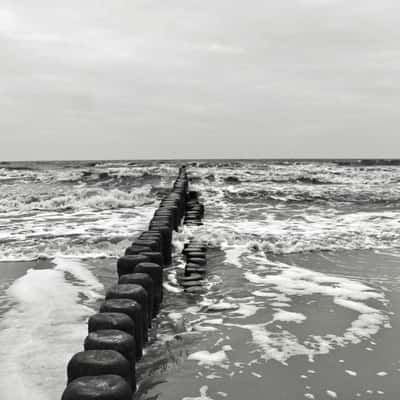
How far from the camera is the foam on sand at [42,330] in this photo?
2771 mm

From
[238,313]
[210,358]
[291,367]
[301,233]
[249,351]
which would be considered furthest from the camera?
[301,233]

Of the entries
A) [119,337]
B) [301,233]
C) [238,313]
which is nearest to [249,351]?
[238,313]

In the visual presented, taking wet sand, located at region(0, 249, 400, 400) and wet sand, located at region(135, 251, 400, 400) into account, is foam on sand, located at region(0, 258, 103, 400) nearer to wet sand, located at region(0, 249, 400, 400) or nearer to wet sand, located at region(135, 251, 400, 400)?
wet sand, located at region(0, 249, 400, 400)

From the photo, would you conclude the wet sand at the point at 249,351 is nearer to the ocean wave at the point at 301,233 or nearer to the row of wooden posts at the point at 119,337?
the row of wooden posts at the point at 119,337

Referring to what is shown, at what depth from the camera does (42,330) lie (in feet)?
11.9

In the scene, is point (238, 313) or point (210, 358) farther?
point (238, 313)

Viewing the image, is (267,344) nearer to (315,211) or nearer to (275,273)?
(275,273)

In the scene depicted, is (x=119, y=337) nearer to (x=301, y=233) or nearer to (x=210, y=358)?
(x=210, y=358)

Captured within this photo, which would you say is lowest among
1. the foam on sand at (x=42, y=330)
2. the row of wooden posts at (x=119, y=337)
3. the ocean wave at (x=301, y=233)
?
the ocean wave at (x=301, y=233)

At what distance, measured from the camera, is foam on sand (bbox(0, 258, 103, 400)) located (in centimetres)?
277

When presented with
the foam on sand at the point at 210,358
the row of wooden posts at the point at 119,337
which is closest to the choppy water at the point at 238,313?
the foam on sand at the point at 210,358

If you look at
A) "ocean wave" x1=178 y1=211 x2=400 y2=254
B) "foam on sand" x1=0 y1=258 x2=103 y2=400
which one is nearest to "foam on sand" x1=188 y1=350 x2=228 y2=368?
"foam on sand" x1=0 y1=258 x2=103 y2=400

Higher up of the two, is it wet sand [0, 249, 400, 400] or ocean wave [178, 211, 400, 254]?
wet sand [0, 249, 400, 400]

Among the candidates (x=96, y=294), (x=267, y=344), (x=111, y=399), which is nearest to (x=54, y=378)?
(x=111, y=399)
